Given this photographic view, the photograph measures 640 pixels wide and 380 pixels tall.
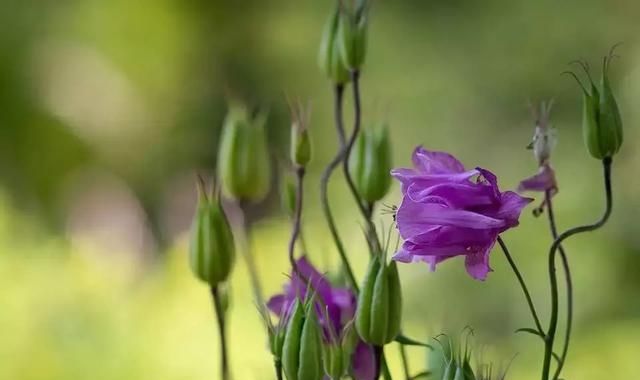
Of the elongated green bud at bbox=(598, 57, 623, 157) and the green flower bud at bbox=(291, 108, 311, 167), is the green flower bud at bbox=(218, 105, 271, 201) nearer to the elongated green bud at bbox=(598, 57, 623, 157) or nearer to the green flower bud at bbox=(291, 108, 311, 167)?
the green flower bud at bbox=(291, 108, 311, 167)

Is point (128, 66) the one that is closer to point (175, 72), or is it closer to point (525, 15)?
point (175, 72)

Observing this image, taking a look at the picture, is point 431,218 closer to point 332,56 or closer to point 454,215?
point 454,215

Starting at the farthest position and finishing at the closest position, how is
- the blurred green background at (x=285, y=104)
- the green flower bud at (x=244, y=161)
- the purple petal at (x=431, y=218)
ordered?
the blurred green background at (x=285, y=104)
the green flower bud at (x=244, y=161)
the purple petal at (x=431, y=218)

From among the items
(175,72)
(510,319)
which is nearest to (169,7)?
→ (175,72)

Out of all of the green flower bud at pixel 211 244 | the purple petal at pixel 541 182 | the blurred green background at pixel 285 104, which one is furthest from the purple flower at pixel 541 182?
the blurred green background at pixel 285 104

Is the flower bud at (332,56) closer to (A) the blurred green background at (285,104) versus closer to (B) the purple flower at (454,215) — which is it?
(B) the purple flower at (454,215)

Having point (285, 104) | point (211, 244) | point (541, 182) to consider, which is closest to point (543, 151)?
point (541, 182)

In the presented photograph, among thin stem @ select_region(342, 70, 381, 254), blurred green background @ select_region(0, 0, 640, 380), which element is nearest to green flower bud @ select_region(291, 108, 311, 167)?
thin stem @ select_region(342, 70, 381, 254)
